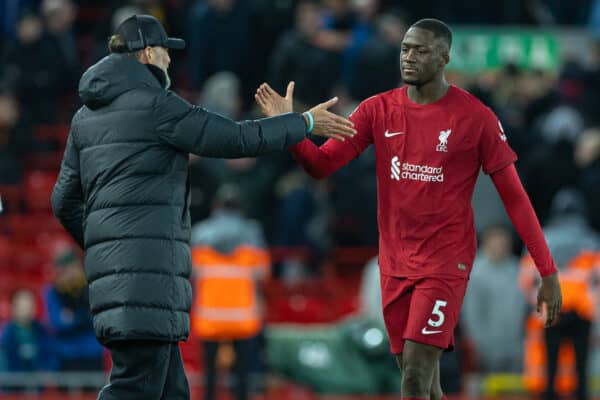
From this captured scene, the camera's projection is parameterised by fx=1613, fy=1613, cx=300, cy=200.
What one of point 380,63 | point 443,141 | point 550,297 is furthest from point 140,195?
point 380,63

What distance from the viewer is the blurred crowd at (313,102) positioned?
1550cm

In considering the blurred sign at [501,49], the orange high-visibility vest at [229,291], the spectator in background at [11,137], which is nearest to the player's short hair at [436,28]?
the orange high-visibility vest at [229,291]

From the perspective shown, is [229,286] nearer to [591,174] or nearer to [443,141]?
[591,174]

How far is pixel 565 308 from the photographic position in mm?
14062

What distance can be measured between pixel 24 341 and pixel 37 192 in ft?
9.26

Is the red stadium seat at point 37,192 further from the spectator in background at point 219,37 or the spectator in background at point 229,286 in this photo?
the spectator in background at point 229,286

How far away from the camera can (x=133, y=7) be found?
17.2 m

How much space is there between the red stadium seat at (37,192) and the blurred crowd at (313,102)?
0.16 m

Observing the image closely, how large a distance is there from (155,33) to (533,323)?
25.6 feet

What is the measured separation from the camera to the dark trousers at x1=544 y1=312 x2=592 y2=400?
46.5ft

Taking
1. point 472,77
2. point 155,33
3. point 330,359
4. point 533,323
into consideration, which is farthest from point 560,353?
point 155,33

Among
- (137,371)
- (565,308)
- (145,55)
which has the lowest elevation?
(565,308)

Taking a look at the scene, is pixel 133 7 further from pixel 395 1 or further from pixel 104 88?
pixel 104 88

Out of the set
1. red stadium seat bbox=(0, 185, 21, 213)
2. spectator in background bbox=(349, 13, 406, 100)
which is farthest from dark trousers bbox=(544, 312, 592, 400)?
red stadium seat bbox=(0, 185, 21, 213)
